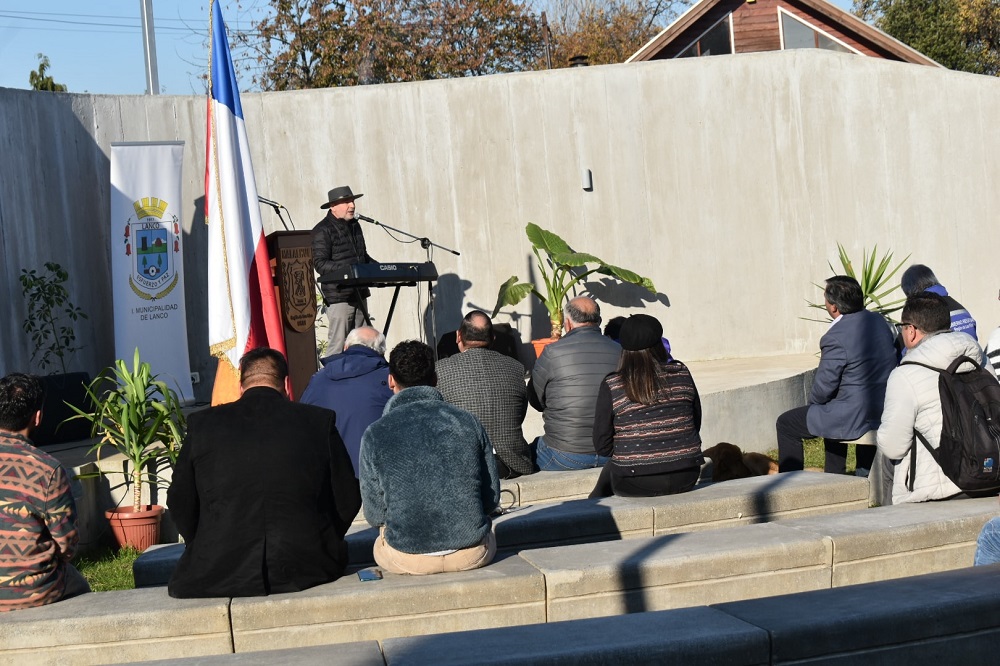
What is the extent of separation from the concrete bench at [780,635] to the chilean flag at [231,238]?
426 centimetres

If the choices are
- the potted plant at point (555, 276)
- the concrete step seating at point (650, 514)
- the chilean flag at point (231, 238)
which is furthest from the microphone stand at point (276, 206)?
the concrete step seating at point (650, 514)

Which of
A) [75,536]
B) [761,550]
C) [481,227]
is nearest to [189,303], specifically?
[481,227]

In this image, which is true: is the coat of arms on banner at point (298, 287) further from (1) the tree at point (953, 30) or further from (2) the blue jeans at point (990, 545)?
(1) the tree at point (953, 30)

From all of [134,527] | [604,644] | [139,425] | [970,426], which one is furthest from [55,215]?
[604,644]

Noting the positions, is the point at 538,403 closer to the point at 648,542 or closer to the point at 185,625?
the point at 648,542

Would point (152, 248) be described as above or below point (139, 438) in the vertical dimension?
above

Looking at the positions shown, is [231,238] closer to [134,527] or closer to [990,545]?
[134,527]

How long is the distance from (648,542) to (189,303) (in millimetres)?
7156

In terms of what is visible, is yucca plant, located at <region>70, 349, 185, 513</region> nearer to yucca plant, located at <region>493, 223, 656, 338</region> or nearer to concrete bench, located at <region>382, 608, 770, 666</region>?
concrete bench, located at <region>382, 608, 770, 666</region>

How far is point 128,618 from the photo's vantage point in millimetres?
3387

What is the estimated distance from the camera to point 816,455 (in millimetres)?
7781

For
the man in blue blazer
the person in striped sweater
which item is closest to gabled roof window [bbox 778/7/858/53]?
the man in blue blazer

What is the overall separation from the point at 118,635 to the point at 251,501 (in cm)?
55

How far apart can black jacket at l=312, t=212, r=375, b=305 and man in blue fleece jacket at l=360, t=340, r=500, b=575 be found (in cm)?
422
